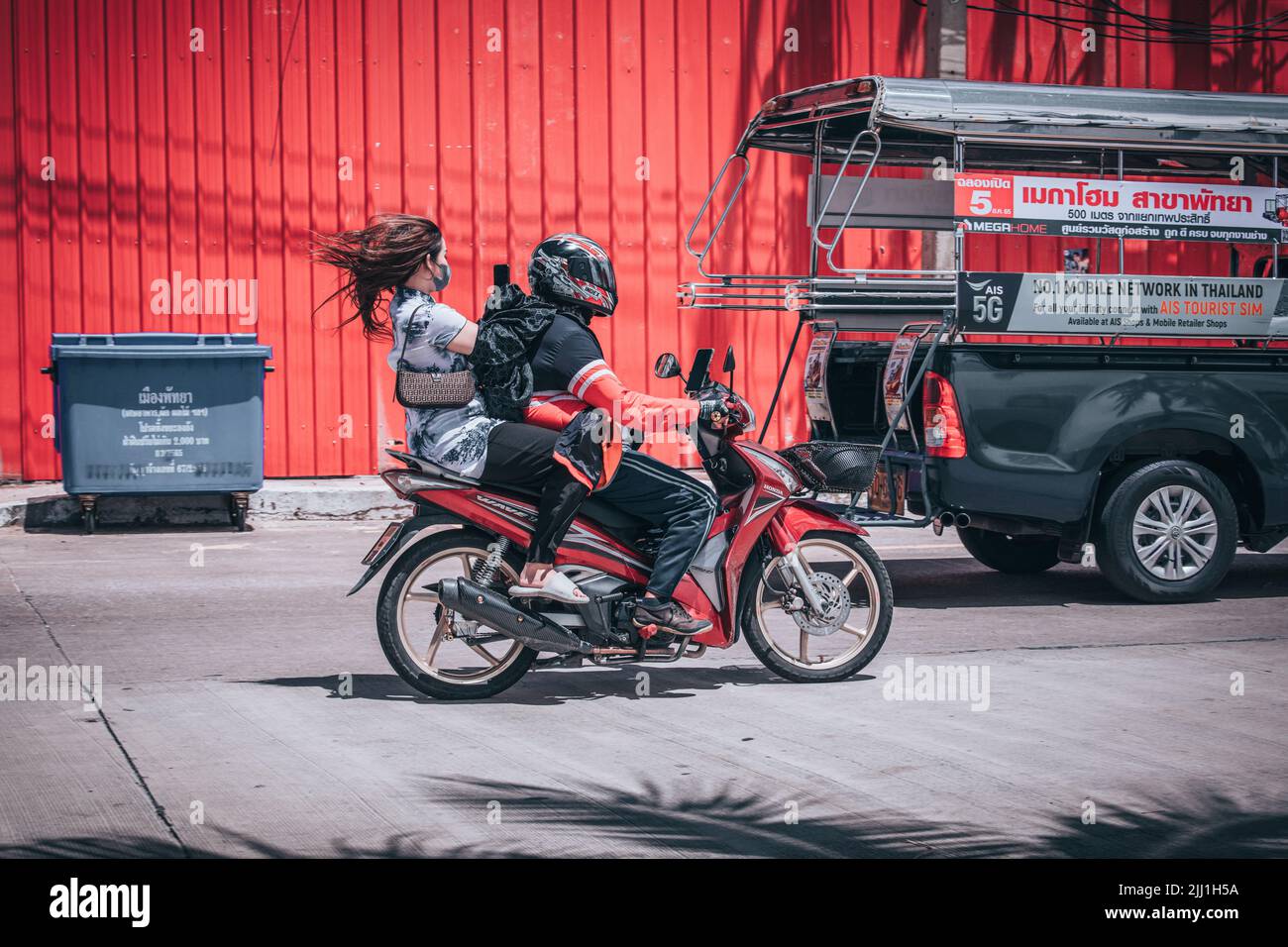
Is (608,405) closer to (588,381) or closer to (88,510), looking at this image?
(588,381)

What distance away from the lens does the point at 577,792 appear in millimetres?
5137

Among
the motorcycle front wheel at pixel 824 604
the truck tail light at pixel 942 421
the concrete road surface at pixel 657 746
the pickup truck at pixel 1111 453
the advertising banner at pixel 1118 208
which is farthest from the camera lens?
the advertising banner at pixel 1118 208

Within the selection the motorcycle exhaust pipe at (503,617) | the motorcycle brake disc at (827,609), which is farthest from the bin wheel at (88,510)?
the motorcycle brake disc at (827,609)

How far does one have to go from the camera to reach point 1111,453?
8.93m

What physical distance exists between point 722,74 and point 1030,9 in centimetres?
321

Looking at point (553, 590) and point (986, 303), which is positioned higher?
point (986, 303)

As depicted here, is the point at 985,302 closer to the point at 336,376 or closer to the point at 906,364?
the point at 906,364

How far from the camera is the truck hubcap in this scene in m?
8.98

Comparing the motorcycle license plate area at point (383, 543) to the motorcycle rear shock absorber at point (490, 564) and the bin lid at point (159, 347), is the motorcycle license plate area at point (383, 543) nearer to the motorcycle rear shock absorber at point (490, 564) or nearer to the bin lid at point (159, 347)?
the motorcycle rear shock absorber at point (490, 564)

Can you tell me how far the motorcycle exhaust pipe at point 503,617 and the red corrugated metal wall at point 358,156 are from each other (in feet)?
25.1

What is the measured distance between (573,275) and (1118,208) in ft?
13.1

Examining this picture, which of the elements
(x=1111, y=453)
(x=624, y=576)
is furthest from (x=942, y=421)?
(x=624, y=576)

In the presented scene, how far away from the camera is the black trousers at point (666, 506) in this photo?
6410 millimetres

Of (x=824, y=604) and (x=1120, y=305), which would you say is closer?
(x=824, y=604)
